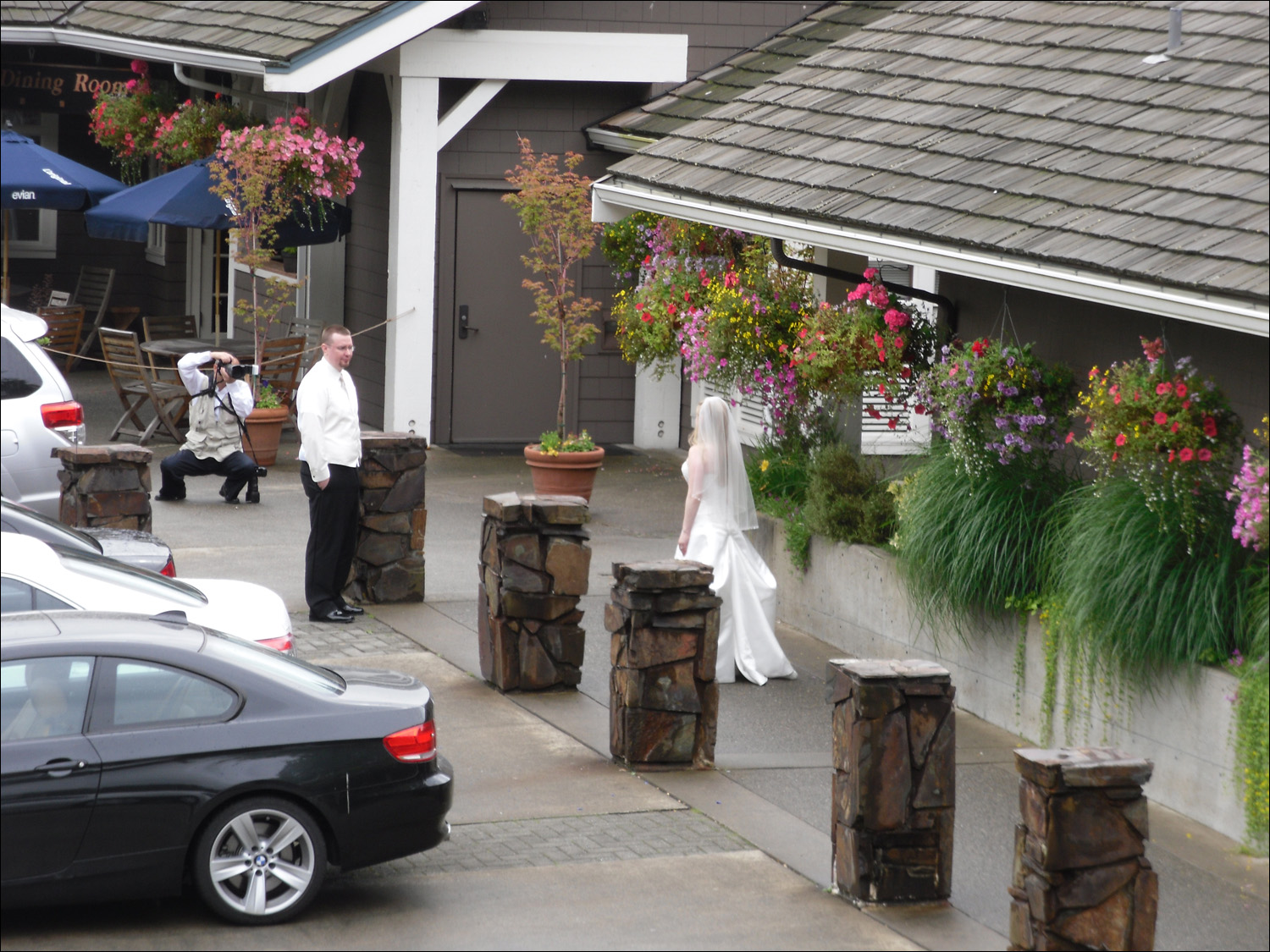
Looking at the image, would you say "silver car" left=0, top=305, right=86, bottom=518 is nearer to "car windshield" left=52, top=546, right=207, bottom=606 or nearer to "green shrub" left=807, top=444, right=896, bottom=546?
"car windshield" left=52, top=546, right=207, bottom=606

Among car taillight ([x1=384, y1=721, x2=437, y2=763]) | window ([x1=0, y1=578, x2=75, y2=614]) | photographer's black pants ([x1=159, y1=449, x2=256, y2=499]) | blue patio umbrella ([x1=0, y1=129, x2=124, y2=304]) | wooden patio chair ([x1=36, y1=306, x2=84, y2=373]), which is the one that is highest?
blue patio umbrella ([x1=0, y1=129, x2=124, y2=304])

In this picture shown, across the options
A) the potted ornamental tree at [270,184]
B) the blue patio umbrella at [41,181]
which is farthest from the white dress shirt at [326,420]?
the blue patio umbrella at [41,181]

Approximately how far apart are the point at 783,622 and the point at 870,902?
509cm

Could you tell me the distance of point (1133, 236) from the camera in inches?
335

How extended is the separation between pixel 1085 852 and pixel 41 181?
52.0 feet

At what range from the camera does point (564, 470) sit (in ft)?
48.5

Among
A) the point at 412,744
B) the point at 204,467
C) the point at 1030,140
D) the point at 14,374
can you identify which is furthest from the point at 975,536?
the point at 204,467

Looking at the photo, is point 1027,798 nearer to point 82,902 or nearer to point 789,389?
point 82,902

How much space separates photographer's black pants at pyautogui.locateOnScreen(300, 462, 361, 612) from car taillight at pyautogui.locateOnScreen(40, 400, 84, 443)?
6.98 feet

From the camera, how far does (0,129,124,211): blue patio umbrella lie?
61.1 feet

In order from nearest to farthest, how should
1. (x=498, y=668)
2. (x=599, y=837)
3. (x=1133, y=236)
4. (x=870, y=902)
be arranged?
1. (x=870, y=902)
2. (x=599, y=837)
3. (x=1133, y=236)
4. (x=498, y=668)

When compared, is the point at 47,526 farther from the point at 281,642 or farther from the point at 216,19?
the point at 216,19

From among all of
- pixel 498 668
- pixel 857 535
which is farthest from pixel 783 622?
pixel 498 668

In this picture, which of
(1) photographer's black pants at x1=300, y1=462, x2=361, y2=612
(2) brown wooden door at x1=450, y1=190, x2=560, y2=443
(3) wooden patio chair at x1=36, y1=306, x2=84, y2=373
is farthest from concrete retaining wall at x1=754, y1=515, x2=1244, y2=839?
(3) wooden patio chair at x1=36, y1=306, x2=84, y2=373
